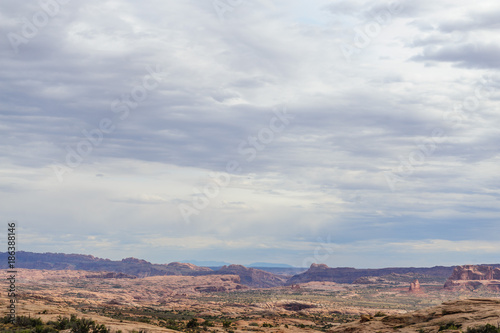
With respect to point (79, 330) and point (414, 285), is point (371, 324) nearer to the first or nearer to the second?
point (79, 330)

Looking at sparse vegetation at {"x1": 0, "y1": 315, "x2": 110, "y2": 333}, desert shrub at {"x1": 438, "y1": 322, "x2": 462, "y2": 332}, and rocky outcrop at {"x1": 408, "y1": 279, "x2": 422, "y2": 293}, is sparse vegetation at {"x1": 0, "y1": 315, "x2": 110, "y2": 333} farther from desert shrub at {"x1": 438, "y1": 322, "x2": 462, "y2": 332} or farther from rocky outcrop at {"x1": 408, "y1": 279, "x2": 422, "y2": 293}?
rocky outcrop at {"x1": 408, "y1": 279, "x2": 422, "y2": 293}

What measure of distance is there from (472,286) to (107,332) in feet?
644

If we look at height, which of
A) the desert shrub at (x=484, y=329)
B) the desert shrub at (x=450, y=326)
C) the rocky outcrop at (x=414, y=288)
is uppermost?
the desert shrub at (x=484, y=329)

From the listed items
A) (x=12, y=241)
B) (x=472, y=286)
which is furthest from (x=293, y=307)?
(x=472, y=286)

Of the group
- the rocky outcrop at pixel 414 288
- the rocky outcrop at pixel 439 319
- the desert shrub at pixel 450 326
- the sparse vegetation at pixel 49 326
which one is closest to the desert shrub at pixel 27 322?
the sparse vegetation at pixel 49 326

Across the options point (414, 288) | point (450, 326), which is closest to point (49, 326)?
point (450, 326)

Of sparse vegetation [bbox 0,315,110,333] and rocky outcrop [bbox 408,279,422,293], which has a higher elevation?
sparse vegetation [bbox 0,315,110,333]

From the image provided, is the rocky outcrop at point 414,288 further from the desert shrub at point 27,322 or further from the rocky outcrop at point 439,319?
the desert shrub at point 27,322

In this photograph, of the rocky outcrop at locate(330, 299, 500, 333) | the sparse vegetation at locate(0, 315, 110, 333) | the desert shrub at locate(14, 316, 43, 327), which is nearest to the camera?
the rocky outcrop at locate(330, 299, 500, 333)

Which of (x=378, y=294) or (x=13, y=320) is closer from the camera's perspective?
(x=13, y=320)

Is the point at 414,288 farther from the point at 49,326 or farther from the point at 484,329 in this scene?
the point at 49,326

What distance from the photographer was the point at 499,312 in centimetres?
3431

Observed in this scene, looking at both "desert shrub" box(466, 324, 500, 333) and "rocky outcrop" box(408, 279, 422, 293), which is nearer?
"desert shrub" box(466, 324, 500, 333)

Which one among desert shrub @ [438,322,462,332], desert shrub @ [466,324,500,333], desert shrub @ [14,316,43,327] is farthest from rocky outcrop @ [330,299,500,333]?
desert shrub @ [14,316,43,327]
